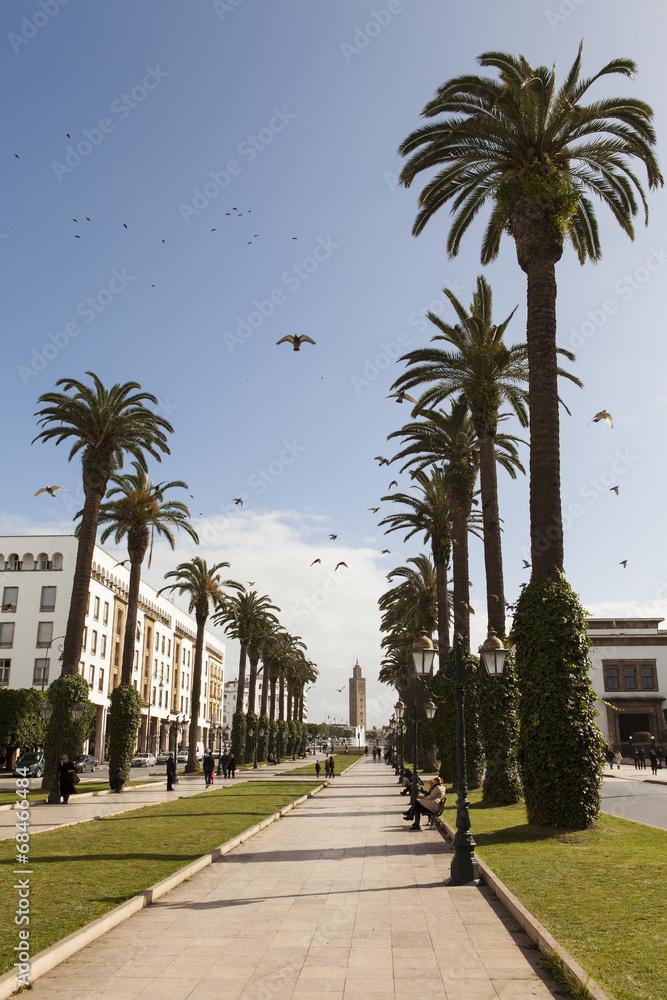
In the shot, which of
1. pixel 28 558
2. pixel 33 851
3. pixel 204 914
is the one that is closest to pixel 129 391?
pixel 33 851

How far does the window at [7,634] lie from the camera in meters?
64.8

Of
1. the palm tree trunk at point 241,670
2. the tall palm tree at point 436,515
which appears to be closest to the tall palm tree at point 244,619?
the palm tree trunk at point 241,670

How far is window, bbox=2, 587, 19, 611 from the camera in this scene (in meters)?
65.6

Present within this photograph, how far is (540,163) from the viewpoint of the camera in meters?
18.1

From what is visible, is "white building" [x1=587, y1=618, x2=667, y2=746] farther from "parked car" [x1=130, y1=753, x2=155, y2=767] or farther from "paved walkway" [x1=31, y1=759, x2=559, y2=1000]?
"paved walkway" [x1=31, y1=759, x2=559, y2=1000]

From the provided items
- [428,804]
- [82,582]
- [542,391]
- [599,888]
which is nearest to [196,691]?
[82,582]

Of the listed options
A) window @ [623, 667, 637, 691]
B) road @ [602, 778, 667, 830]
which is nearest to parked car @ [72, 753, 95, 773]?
road @ [602, 778, 667, 830]

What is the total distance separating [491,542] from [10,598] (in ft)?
179

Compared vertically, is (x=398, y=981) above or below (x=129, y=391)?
below

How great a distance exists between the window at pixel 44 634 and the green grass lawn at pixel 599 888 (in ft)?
180

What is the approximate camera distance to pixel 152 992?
634cm

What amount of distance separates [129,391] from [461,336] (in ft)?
50.4

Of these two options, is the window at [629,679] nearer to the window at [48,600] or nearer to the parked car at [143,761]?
the parked car at [143,761]

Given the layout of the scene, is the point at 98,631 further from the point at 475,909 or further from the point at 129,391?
the point at 475,909
